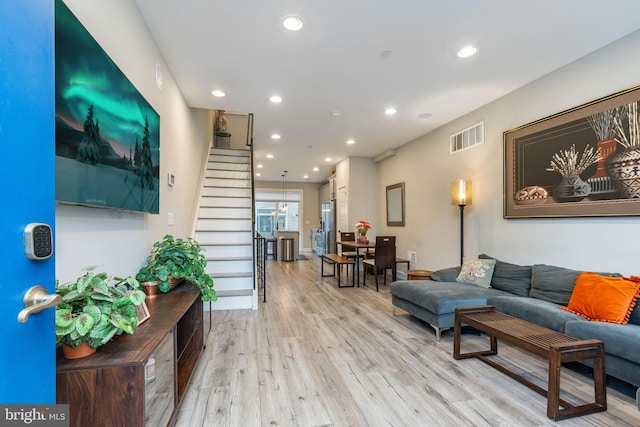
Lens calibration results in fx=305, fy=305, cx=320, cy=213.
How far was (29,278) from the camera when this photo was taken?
2.58ft

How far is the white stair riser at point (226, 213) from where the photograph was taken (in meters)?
4.97

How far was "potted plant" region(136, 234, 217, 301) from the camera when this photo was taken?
238cm

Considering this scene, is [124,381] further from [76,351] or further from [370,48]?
[370,48]

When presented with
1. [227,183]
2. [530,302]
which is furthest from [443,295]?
[227,183]

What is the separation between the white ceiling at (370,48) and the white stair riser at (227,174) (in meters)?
1.58

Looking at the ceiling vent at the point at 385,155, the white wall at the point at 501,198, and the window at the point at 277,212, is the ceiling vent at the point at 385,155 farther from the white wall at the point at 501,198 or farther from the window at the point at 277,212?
the window at the point at 277,212

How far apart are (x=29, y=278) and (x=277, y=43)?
2602 mm

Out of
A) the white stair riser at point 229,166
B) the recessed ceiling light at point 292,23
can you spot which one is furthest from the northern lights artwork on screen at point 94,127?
the white stair riser at point 229,166

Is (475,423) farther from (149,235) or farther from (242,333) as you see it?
(149,235)

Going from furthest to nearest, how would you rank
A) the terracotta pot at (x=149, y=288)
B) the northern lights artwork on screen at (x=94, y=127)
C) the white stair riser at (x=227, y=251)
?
1. the white stair riser at (x=227, y=251)
2. the terracotta pot at (x=149, y=288)
3. the northern lights artwork on screen at (x=94, y=127)

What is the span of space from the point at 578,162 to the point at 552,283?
1213 millimetres

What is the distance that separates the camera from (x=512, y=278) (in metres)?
3.41

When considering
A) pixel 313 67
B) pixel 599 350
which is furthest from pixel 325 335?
pixel 313 67

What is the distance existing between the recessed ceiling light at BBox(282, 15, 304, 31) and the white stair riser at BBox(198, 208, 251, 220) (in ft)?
10.3
